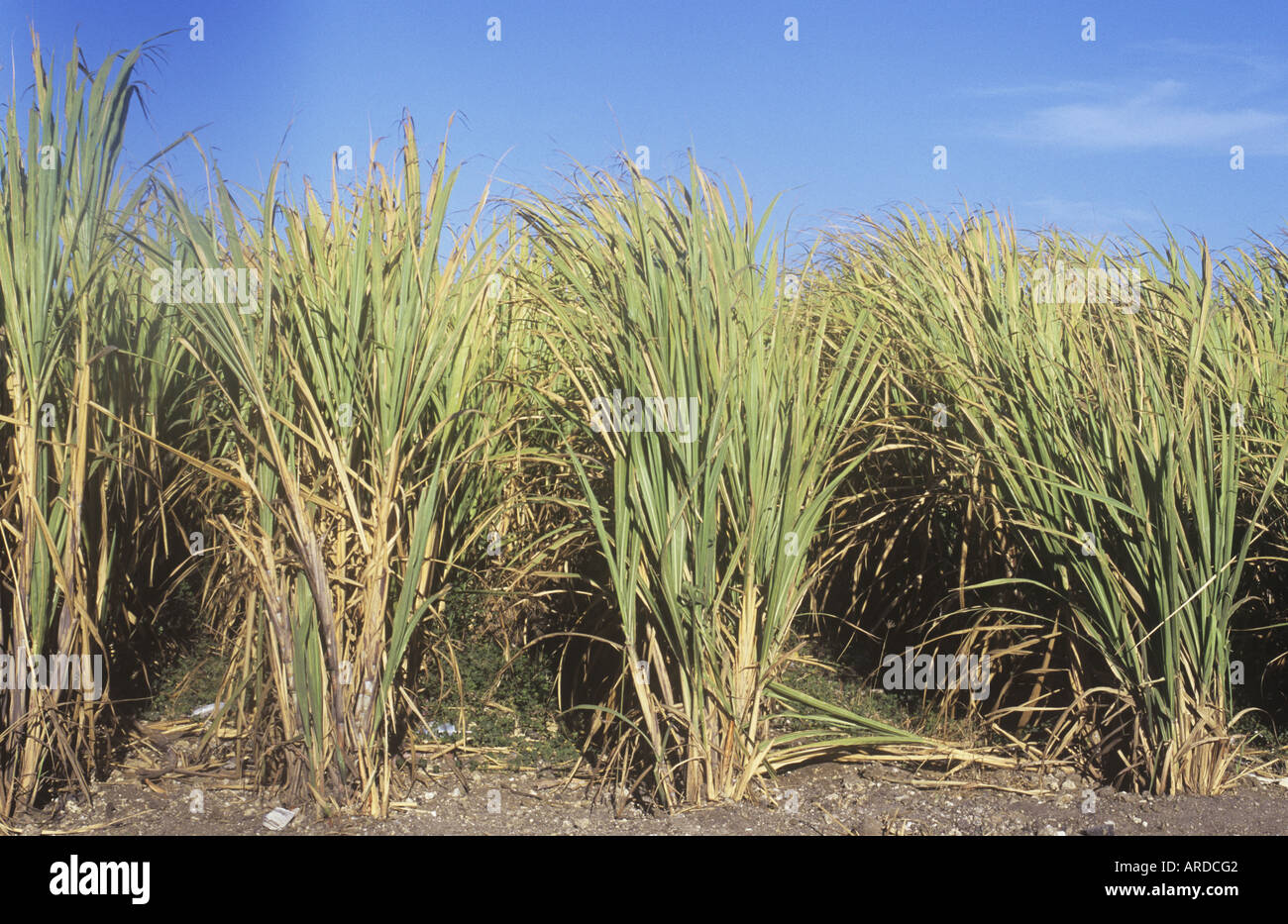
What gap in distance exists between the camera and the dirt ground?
312cm

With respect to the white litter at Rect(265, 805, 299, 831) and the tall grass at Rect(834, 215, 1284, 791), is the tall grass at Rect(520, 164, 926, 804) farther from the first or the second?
the white litter at Rect(265, 805, 299, 831)

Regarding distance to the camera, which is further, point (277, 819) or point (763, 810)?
point (763, 810)

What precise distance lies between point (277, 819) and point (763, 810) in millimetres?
1403

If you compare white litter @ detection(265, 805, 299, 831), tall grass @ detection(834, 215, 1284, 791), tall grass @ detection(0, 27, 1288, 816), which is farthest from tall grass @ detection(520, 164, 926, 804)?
white litter @ detection(265, 805, 299, 831)

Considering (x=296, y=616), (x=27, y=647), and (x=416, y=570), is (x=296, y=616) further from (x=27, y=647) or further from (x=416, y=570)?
(x=27, y=647)

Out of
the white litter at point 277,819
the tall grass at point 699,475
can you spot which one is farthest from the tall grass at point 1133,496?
the white litter at point 277,819

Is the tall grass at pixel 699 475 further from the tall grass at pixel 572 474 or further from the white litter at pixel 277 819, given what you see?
the white litter at pixel 277 819

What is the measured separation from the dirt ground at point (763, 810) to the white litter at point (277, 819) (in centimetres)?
2

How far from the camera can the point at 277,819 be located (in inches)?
120

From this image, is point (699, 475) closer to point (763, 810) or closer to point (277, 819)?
point (763, 810)

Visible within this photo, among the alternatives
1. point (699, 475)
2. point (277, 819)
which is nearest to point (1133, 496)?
point (699, 475)

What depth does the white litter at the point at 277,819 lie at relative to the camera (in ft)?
10.0

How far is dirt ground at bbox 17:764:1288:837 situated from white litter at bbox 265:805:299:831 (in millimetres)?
16

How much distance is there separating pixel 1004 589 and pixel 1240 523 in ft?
2.95
